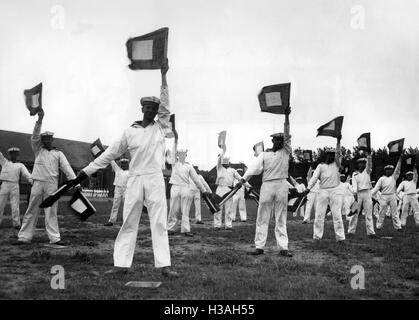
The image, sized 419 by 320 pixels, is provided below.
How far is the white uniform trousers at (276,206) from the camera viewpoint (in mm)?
8977

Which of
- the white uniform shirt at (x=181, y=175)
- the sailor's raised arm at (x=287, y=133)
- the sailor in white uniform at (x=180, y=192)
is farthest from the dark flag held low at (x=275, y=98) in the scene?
the white uniform shirt at (x=181, y=175)

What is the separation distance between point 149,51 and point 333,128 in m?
5.79

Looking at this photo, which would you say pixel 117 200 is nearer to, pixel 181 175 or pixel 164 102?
pixel 181 175

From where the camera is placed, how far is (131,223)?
624 centimetres

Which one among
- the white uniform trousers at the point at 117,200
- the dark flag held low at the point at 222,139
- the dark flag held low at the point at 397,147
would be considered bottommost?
the white uniform trousers at the point at 117,200

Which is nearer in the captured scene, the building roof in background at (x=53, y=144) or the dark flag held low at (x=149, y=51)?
the dark flag held low at (x=149, y=51)

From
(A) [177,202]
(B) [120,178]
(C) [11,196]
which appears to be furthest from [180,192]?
(C) [11,196]

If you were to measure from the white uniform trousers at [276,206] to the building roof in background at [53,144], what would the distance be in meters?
37.6

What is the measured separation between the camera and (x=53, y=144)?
47.4 meters

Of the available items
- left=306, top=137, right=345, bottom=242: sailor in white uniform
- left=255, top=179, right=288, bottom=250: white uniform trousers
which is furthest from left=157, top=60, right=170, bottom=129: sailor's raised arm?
left=306, top=137, right=345, bottom=242: sailor in white uniform

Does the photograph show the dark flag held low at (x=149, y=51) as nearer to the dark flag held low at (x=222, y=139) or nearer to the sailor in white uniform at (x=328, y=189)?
the sailor in white uniform at (x=328, y=189)
